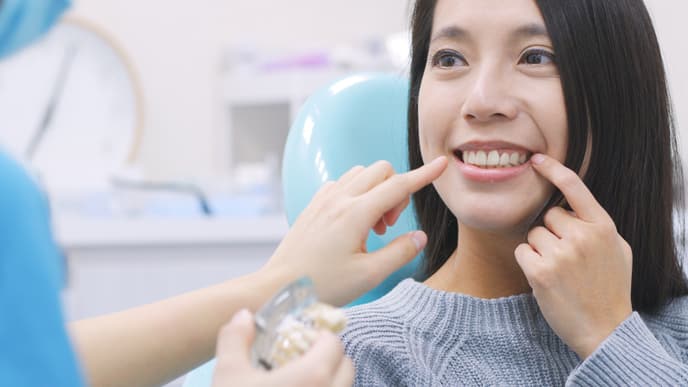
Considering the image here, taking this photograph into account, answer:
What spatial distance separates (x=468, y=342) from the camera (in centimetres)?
97

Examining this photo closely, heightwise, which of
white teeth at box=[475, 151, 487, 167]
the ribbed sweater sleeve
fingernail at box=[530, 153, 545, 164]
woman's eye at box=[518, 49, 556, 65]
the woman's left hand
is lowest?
A: the ribbed sweater sleeve

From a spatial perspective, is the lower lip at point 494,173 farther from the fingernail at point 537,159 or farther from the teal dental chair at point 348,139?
the teal dental chair at point 348,139

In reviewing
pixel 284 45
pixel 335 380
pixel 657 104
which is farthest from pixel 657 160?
pixel 284 45

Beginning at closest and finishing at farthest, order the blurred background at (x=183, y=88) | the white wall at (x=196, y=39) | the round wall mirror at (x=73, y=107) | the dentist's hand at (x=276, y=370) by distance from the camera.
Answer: the dentist's hand at (x=276, y=370), the blurred background at (x=183, y=88), the round wall mirror at (x=73, y=107), the white wall at (x=196, y=39)

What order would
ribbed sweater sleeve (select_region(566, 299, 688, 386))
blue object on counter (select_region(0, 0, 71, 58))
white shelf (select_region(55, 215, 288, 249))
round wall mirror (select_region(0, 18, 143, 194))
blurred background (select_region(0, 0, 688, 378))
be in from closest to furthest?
blue object on counter (select_region(0, 0, 71, 58)) < ribbed sweater sleeve (select_region(566, 299, 688, 386)) < white shelf (select_region(55, 215, 288, 249)) < blurred background (select_region(0, 0, 688, 378)) < round wall mirror (select_region(0, 18, 143, 194))

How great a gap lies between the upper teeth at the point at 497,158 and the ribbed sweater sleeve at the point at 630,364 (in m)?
0.20

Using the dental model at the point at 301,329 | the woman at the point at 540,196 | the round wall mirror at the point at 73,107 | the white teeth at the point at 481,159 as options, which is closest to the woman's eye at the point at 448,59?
the woman at the point at 540,196

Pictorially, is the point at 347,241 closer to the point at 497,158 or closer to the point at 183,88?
the point at 497,158

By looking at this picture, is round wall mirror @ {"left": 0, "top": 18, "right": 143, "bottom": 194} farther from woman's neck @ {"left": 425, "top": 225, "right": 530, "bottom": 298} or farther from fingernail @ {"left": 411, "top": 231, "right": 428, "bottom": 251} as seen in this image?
fingernail @ {"left": 411, "top": 231, "right": 428, "bottom": 251}

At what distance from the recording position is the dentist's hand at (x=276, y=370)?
0.48 metres

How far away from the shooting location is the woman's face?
2.96 feet

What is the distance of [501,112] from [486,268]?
23 centimetres

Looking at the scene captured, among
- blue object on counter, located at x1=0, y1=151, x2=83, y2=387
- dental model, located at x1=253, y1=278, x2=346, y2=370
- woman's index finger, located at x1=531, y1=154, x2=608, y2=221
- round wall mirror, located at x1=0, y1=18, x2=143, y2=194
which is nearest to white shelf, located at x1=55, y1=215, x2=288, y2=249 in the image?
round wall mirror, located at x1=0, y1=18, x2=143, y2=194

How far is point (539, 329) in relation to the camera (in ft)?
3.24
